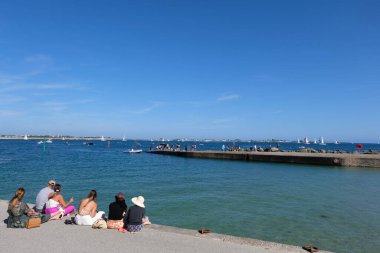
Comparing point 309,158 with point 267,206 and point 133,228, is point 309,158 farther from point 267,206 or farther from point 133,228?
point 133,228

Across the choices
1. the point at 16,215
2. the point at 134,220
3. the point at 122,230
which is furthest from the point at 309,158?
the point at 16,215

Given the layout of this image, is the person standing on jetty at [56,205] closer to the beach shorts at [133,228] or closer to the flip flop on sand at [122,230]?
the flip flop on sand at [122,230]

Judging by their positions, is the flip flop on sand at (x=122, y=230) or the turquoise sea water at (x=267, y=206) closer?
the flip flop on sand at (x=122, y=230)

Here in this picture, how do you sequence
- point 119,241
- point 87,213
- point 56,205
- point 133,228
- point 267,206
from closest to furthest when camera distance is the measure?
point 119,241 → point 133,228 → point 87,213 → point 56,205 → point 267,206

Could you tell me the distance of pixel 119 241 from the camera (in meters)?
7.71

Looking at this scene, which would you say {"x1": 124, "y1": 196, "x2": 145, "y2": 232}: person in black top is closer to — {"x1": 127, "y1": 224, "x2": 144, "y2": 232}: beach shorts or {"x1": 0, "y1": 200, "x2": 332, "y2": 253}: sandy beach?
{"x1": 127, "y1": 224, "x2": 144, "y2": 232}: beach shorts

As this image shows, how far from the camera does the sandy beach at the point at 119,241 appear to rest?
7.15 metres

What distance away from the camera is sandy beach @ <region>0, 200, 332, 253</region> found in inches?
282

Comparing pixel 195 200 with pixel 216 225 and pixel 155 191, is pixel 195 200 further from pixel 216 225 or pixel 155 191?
pixel 216 225

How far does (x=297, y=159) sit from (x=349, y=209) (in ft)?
93.5

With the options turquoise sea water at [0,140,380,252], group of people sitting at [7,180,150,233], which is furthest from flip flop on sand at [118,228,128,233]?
turquoise sea water at [0,140,380,252]

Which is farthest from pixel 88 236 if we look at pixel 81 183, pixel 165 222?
pixel 81 183

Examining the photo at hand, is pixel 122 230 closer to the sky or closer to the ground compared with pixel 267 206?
closer to the sky

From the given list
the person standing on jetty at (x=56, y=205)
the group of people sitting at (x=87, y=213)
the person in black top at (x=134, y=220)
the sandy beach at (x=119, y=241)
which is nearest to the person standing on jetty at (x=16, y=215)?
the group of people sitting at (x=87, y=213)
